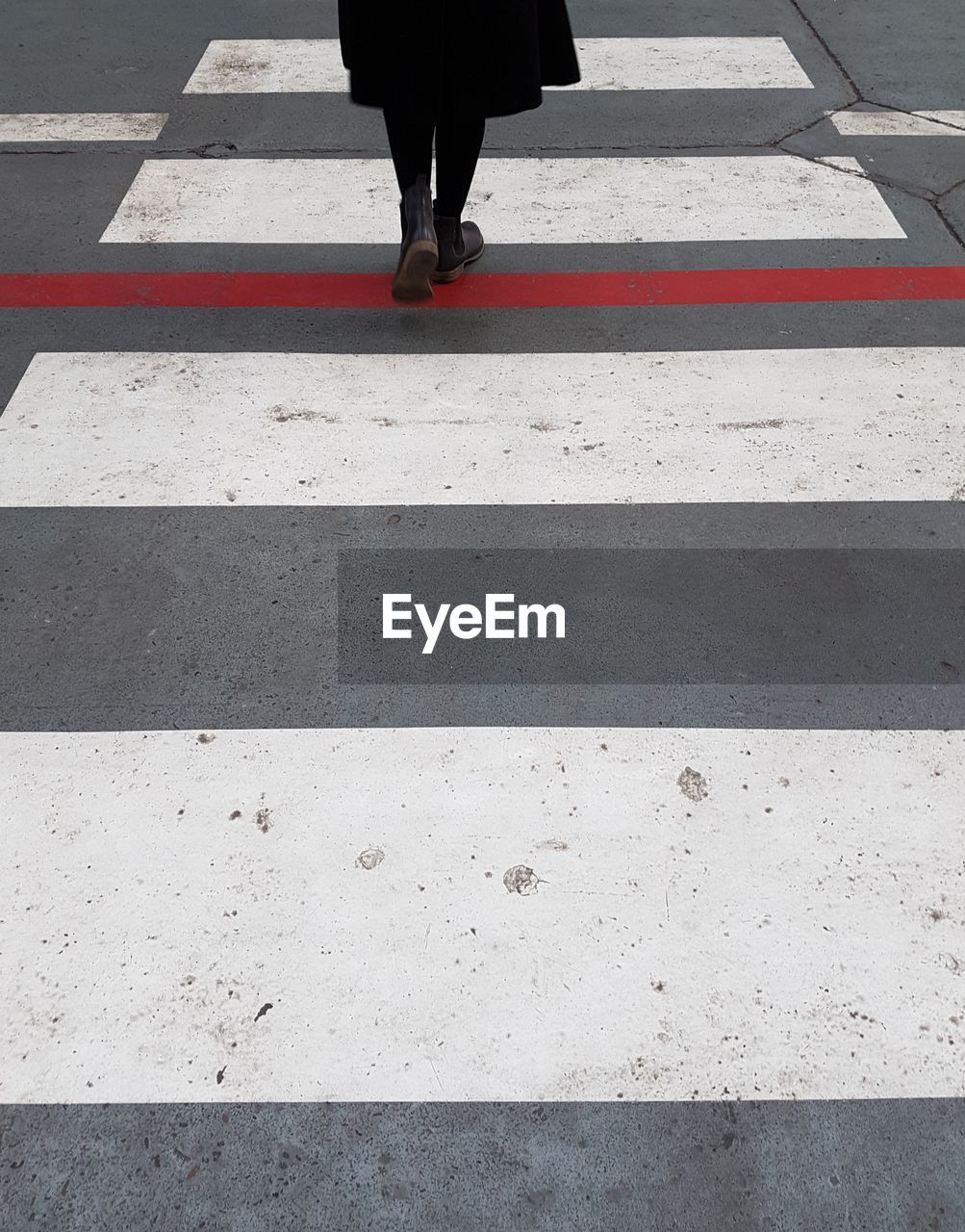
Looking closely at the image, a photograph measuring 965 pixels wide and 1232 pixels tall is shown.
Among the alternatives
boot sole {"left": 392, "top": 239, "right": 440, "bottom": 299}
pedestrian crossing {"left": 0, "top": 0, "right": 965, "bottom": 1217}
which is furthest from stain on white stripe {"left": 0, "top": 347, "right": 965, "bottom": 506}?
boot sole {"left": 392, "top": 239, "right": 440, "bottom": 299}

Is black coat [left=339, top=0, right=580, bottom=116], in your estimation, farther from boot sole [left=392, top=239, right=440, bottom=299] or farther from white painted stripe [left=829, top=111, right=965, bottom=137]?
white painted stripe [left=829, top=111, right=965, bottom=137]

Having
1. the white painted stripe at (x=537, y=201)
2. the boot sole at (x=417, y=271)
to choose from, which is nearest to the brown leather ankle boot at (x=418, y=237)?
the boot sole at (x=417, y=271)

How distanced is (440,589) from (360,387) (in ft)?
3.49

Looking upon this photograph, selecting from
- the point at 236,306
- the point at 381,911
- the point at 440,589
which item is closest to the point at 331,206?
the point at 236,306

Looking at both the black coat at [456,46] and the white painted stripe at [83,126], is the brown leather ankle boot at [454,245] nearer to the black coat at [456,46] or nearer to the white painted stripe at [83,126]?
the black coat at [456,46]

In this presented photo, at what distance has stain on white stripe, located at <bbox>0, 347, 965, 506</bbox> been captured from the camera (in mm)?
3348

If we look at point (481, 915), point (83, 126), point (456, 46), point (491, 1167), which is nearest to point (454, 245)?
point (456, 46)

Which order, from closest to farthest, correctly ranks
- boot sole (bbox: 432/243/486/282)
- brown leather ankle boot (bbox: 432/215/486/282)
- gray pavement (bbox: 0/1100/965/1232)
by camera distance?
gray pavement (bbox: 0/1100/965/1232) → brown leather ankle boot (bbox: 432/215/486/282) → boot sole (bbox: 432/243/486/282)

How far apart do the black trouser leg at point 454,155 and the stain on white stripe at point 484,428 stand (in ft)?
2.06

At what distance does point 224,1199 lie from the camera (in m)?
1.88

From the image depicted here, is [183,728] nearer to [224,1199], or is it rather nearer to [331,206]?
[224,1199]

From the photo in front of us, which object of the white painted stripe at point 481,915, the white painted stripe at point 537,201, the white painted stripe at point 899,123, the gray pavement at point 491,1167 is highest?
the white painted stripe at point 899,123

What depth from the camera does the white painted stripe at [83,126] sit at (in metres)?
5.41

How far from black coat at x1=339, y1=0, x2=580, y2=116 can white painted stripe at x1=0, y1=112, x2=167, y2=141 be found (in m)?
2.07
